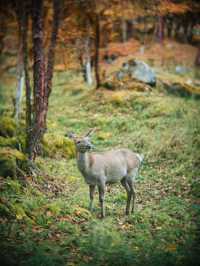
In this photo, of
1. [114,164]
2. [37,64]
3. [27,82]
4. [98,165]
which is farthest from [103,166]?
[27,82]

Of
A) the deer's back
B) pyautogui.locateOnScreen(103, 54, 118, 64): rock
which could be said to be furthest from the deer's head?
pyautogui.locateOnScreen(103, 54, 118, 64): rock

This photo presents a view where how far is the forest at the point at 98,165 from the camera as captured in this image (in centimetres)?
722

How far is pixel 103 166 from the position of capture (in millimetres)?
8727

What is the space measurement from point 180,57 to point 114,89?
13972 mm

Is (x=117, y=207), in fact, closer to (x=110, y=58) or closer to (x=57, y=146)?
(x=57, y=146)

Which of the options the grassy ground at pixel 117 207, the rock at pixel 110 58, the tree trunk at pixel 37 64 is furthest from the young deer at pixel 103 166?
the rock at pixel 110 58

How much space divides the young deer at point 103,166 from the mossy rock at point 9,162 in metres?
1.72

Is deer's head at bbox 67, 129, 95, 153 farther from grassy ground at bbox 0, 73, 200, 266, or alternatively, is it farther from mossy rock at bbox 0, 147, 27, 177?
mossy rock at bbox 0, 147, 27, 177

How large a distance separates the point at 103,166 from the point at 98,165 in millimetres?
135

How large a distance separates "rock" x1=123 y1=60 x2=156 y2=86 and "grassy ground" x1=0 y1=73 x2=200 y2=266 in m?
4.54

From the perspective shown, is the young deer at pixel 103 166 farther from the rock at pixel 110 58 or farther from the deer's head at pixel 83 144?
the rock at pixel 110 58

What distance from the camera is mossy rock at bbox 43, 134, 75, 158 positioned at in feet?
43.5

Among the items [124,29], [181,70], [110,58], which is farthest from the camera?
[124,29]

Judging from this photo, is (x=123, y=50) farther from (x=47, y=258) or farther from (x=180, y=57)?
(x=47, y=258)
